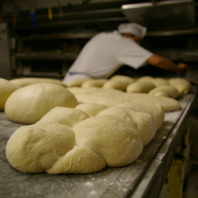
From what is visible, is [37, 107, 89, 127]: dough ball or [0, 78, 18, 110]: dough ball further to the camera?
[0, 78, 18, 110]: dough ball

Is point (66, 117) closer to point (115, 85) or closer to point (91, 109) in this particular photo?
point (91, 109)

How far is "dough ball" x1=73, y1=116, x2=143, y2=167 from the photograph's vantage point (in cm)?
66

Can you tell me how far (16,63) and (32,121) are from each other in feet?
11.9

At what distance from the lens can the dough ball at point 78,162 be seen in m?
0.61

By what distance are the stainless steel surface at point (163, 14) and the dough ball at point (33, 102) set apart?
6.81 ft

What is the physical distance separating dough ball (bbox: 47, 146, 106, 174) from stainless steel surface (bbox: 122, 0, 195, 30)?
2.49m

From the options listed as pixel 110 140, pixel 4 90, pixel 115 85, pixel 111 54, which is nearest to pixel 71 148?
pixel 110 140

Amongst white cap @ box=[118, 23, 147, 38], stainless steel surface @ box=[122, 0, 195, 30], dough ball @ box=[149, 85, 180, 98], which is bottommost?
dough ball @ box=[149, 85, 180, 98]

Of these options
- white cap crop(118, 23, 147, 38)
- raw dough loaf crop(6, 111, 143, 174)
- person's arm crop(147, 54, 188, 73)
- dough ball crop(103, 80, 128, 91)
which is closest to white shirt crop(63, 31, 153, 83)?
white cap crop(118, 23, 147, 38)

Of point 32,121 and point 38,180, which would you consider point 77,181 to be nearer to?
point 38,180

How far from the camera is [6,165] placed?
66 centimetres

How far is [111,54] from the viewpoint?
10.4ft

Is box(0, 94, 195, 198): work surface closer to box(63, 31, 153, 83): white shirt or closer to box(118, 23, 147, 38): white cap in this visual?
box(63, 31, 153, 83): white shirt

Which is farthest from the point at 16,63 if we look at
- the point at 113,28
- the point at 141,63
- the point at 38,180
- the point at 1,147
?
the point at 38,180
